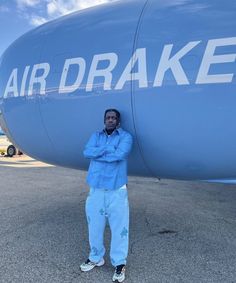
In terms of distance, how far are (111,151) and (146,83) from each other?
0.78 meters

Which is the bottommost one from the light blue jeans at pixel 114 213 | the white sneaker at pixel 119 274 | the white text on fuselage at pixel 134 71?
the white sneaker at pixel 119 274

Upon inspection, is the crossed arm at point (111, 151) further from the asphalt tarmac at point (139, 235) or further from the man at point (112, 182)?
the asphalt tarmac at point (139, 235)

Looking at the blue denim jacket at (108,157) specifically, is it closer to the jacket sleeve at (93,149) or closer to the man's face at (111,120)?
the jacket sleeve at (93,149)

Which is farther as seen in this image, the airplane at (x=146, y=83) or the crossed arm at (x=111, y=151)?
the crossed arm at (x=111, y=151)

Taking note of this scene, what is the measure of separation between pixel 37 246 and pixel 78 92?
211cm

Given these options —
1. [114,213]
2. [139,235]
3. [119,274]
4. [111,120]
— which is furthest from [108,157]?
[139,235]

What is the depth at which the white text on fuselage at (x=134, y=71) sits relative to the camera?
10.1 feet

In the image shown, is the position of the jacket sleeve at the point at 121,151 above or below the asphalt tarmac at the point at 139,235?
above

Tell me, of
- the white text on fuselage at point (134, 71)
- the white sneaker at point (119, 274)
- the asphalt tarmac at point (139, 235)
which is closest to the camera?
the white text on fuselage at point (134, 71)

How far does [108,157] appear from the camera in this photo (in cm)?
343

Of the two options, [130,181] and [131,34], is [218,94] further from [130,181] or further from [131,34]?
[130,181]

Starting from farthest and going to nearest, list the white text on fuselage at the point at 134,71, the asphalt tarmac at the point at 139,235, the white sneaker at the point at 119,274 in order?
1. the asphalt tarmac at the point at 139,235
2. the white sneaker at the point at 119,274
3. the white text on fuselage at the point at 134,71

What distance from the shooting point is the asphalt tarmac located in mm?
3584

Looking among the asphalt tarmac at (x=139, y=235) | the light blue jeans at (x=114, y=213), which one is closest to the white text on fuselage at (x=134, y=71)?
the light blue jeans at (x=114, y=213)
